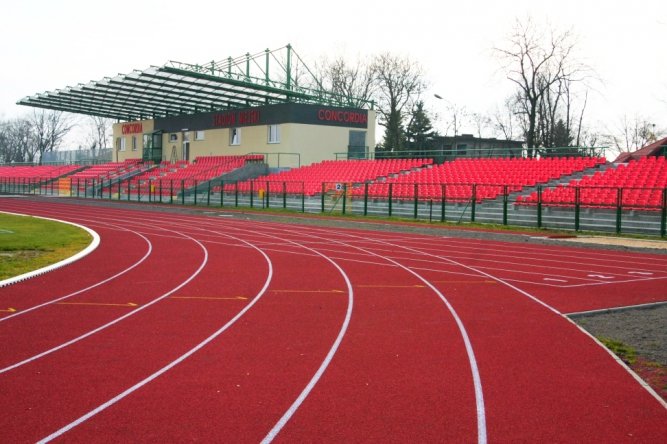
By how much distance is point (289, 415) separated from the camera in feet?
17.2

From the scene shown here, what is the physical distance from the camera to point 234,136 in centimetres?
5050

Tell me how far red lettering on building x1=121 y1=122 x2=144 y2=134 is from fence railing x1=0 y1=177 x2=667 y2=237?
17.8m

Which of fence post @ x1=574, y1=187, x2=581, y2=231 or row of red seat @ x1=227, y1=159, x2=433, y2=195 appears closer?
fence post @ x1=574, y1=187, x2=581, y2=231

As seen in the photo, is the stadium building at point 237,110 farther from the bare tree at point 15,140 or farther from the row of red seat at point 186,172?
the bare tree at point 15,140

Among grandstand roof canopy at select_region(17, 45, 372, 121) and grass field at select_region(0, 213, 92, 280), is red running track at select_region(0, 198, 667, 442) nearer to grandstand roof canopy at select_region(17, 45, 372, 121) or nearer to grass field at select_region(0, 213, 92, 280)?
grass field at select_region(0, 213, 92, 280)

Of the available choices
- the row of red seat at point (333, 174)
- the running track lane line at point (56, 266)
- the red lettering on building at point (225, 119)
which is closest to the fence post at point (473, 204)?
the row of red seat at point (333, 174)

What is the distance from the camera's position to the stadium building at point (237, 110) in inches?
1730

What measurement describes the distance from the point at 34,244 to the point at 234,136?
3444cm

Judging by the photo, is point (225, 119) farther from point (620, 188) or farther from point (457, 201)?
point (620, 188)

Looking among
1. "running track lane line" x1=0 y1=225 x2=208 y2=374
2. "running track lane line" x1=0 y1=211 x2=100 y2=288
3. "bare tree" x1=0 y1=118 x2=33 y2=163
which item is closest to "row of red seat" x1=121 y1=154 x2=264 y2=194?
"running track lane line" x1=0 y1=211 x2=100 y2=288

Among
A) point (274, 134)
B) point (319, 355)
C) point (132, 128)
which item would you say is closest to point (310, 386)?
point (319, 355)

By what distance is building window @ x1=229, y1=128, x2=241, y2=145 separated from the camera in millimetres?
49841

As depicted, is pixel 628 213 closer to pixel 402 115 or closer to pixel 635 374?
pixel 635 374

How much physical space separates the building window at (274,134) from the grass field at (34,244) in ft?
75.9
